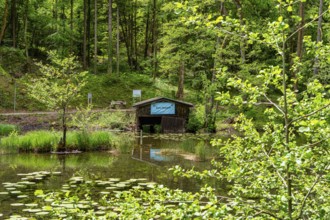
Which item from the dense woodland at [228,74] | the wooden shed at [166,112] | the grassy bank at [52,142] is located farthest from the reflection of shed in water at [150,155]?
the wooden shed at [166,112]

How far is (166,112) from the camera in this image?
75.8ft

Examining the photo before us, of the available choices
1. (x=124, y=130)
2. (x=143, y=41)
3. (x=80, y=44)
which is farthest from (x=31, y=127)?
(x=143, y=41)

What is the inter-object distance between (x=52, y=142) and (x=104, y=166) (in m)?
3.46

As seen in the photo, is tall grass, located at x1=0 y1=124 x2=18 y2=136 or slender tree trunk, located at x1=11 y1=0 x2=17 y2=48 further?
slender tree trunk, located at x1=11 y1=0 x2=17 y2=48

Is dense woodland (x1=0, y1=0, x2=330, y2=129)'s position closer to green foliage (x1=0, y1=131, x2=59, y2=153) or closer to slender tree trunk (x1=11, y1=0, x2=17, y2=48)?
slender tree trunk (x1=11, y1=0, x2=17, y2=48)

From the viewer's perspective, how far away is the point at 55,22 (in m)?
34.6

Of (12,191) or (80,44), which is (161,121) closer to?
(12,191)

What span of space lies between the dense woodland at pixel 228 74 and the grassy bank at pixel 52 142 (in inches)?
55.9

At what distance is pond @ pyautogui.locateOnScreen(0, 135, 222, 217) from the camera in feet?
31.1

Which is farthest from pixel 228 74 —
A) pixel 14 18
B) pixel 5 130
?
pixel 14 18

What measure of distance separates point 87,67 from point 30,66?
230 inches

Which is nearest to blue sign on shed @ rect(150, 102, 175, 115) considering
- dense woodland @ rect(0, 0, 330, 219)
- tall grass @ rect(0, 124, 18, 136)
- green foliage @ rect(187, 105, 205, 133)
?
green foliage @ rect(187, 105, 205, 133)

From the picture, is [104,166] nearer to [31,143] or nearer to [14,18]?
[31,143]

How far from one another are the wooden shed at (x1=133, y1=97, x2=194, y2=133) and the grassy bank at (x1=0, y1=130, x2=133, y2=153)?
6.64m
